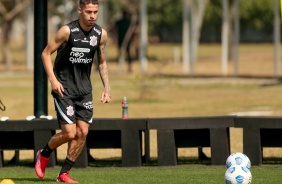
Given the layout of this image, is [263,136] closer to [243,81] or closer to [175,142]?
[175,142]

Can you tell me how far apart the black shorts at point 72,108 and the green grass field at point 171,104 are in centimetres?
86

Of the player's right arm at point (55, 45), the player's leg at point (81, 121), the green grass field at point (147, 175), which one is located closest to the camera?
the player's right arm at point (55, 45)

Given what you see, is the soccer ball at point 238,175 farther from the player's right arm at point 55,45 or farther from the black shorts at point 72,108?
the player's right arm at point 55,45

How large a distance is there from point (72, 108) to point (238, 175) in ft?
6.97

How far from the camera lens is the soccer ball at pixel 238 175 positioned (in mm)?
11242

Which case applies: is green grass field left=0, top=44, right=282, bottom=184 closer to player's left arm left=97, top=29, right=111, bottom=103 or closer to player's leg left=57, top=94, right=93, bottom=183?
player's leg left=57, top=94, right=93, bottom=183

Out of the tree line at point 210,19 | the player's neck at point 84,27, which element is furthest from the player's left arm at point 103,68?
the tree line at point 210,19

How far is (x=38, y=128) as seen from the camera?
1484cm

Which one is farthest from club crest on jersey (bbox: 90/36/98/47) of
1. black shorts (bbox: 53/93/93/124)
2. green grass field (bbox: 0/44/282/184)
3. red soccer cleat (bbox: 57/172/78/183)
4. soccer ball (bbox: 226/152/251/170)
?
soccer ball (bbox: 226/152/251/170)

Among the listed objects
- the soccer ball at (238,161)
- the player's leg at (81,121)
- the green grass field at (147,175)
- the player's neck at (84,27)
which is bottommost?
the green grass field at (147,175)

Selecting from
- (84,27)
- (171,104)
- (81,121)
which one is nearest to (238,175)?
(81,121)

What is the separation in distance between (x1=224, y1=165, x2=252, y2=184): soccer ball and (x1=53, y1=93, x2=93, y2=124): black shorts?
190 centimetres

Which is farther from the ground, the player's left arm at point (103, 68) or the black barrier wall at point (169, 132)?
the player's left arm at point (103, 68)

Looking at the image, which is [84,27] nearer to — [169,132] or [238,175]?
[238,175]
